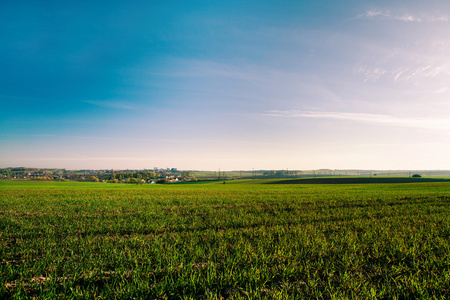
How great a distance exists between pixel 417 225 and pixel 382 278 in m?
7.93

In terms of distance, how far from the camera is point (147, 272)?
4.82m

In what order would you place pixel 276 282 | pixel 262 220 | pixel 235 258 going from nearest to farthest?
pixel 276 282, pixel 235 258, pixel 262 220

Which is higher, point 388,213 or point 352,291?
point 352,291

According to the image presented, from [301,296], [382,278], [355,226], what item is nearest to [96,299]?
[301,296]

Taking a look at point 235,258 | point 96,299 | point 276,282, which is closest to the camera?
point 96,299

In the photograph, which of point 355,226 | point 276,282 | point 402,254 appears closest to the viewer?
point 276,282

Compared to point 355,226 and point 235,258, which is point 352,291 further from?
point 355,226

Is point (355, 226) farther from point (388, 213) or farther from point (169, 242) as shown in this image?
point (169, 242)

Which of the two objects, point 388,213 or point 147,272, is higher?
point 147,272

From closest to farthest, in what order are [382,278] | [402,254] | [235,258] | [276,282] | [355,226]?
[276,282] < [382,278] < [235,258] < [402,254] < [355,226]

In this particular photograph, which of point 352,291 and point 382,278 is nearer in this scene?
point 352,291

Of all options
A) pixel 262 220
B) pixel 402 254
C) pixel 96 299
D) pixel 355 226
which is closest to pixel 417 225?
pixel 355 226

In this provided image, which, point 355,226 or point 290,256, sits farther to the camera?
point 355,226

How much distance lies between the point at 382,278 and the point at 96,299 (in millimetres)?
6382
